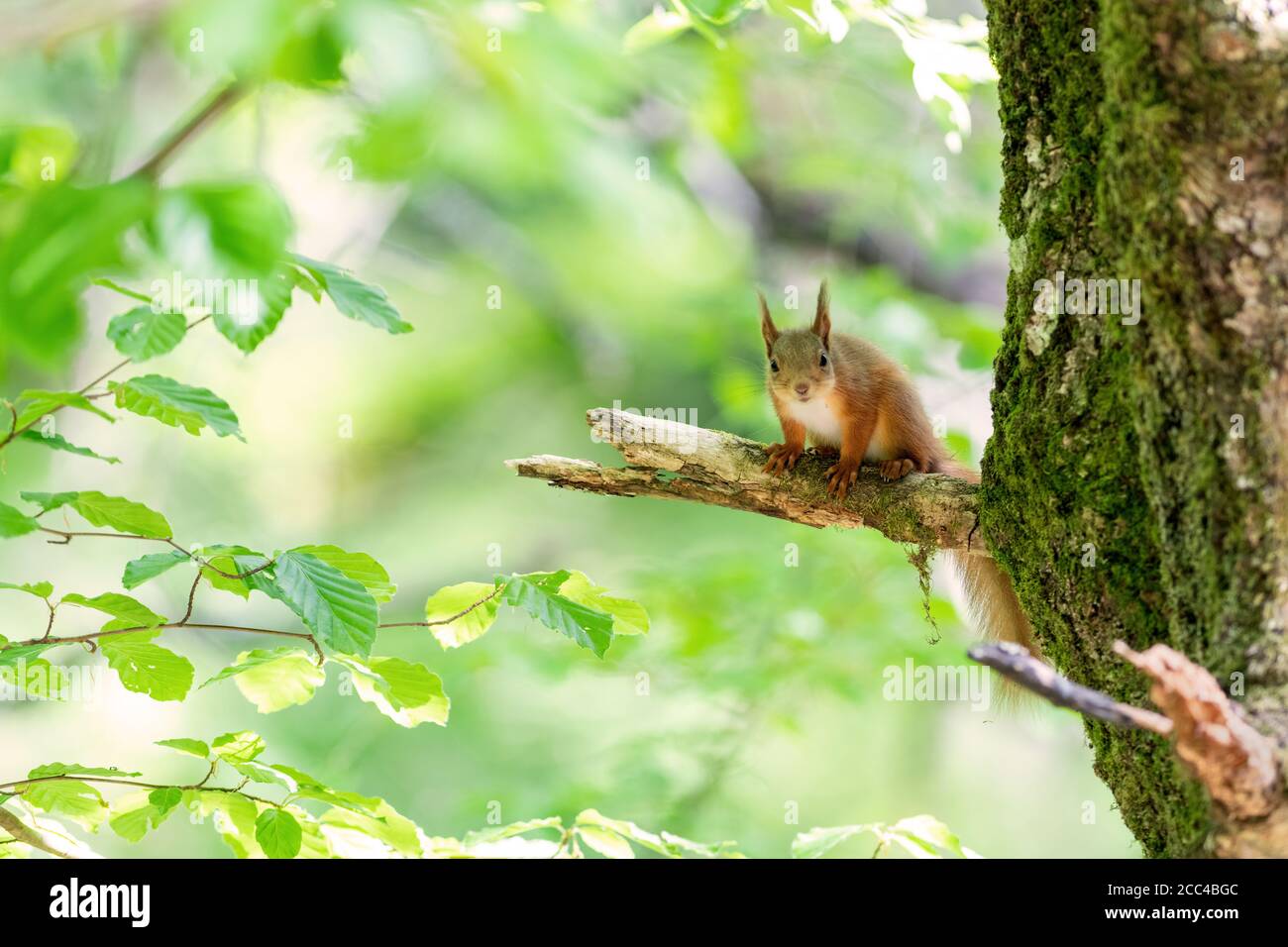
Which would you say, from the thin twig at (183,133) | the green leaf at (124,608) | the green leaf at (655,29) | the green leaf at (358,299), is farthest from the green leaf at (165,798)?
the green leaf at (655,29)

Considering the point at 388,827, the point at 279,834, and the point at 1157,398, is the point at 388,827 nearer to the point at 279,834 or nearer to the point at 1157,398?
the point at 279,834

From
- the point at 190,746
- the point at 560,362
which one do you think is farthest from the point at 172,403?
the point at 560,362

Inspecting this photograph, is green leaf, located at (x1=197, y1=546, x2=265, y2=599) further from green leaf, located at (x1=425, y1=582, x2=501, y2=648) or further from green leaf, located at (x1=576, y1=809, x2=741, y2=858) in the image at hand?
green leaf, located at (x1=576, y1=809, x2=741, y2=858)

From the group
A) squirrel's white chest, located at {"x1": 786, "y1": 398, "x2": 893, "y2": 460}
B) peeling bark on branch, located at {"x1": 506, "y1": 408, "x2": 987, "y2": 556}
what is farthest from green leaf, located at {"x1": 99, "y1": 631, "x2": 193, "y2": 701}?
squirrel's white chest, located at {"x1": 786, "y1": 398, "x2": 893, "y2": 460}

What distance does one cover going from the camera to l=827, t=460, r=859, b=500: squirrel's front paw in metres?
2.35

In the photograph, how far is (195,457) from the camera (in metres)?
7.71

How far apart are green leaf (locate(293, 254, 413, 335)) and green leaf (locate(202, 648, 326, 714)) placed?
0.53 metres

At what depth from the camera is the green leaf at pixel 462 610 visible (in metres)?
1.85

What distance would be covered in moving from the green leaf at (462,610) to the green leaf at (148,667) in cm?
39

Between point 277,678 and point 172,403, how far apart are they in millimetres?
444

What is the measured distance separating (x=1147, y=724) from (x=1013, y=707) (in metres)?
1.25

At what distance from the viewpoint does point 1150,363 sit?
4.77ft
